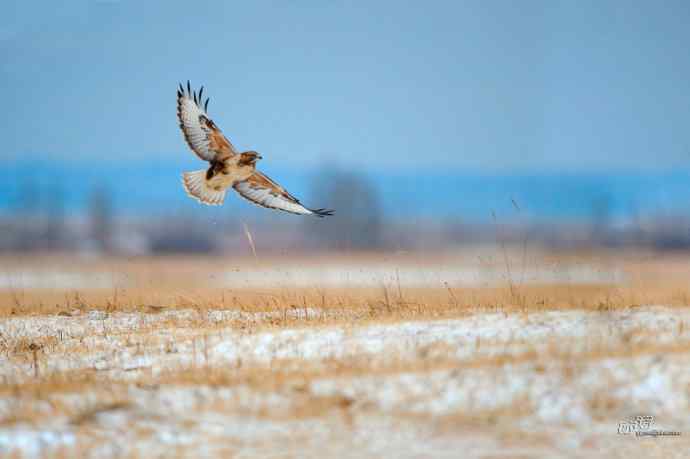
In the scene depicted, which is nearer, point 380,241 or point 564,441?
point 564,441

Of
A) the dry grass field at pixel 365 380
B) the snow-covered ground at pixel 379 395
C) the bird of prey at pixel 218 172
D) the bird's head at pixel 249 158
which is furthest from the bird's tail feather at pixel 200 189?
the snow-covered ground at pixel 379 395

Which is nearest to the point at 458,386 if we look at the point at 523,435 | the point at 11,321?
the point at 523,435

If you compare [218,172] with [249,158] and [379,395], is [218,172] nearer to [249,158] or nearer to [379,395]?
[249,158]

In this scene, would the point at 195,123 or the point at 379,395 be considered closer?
the point at 379,395

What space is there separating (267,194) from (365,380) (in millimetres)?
6756

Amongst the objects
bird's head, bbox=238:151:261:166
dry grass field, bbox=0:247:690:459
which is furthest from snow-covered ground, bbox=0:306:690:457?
bird's head, bbox=238:151:261:166

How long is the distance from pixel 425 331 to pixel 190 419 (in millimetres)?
3092

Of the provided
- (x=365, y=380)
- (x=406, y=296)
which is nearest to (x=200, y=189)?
(x=406, y=296)

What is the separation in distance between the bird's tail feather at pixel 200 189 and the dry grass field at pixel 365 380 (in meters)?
2.11

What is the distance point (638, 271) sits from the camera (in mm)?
15570

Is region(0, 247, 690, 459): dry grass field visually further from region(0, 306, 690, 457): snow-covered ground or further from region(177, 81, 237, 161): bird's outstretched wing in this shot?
region(177, 81, 237, 161): bird's outstretched wing

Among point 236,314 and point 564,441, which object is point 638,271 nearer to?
point 236,314

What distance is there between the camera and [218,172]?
569 inches

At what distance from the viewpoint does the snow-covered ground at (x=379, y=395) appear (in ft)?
25.0
